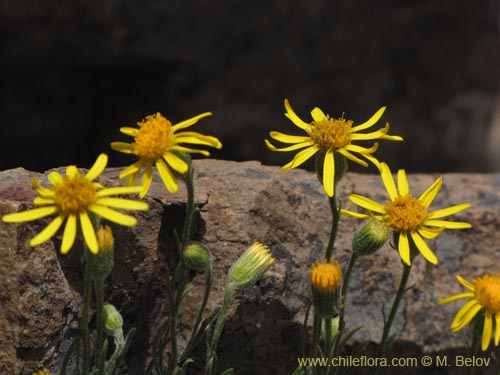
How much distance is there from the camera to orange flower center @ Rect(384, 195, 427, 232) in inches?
111


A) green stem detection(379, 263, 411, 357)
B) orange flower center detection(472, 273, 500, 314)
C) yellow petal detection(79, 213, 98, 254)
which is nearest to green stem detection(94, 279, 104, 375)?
yellow petal detection(79, 213, 98, 254)

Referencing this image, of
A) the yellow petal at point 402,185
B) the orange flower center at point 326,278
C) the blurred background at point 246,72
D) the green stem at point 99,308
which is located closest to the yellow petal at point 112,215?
the green stem at point 99,308

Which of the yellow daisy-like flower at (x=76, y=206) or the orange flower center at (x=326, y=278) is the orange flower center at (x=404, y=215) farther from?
the yellow daisy-like flower at (x=76, y=206)

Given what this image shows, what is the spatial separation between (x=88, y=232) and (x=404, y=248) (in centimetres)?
107

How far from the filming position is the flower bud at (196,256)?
8.68 feet

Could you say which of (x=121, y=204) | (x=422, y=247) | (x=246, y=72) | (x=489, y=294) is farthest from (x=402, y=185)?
(x=246, y=72)

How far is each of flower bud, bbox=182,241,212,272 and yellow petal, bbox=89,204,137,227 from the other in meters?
0.32

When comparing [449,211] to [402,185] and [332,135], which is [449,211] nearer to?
[402,185]

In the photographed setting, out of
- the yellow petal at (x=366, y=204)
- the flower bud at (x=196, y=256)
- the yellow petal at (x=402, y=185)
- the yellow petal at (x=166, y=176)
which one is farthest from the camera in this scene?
the yellow petal at (x=402, y=185)

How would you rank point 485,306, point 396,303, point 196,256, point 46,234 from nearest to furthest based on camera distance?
point 46,234 → point 196,256 → point 485,306 → point 396,303

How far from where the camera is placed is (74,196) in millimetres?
2389

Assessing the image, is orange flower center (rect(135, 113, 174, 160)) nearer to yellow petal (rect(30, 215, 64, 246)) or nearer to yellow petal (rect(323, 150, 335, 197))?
yellow petal (rect(30, 215, 64, 246))

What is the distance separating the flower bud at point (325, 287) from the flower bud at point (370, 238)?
Answer: 17 centimetres

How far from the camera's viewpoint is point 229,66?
6.31 m
